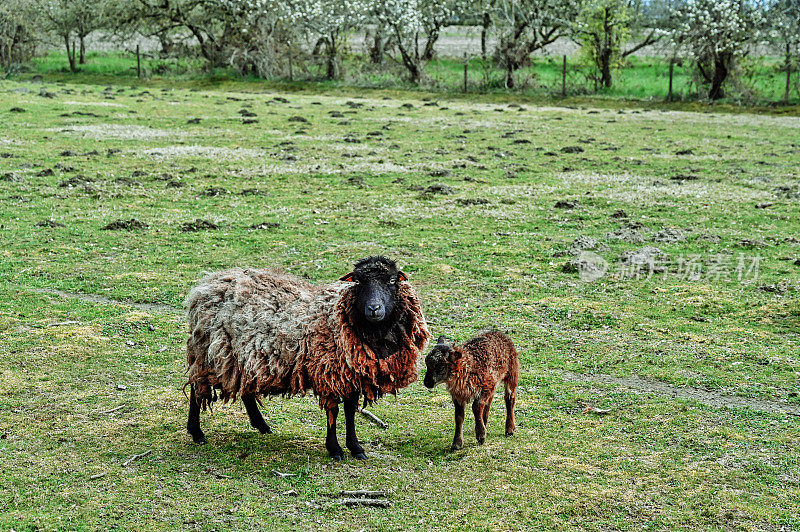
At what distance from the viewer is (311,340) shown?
27.6 feet

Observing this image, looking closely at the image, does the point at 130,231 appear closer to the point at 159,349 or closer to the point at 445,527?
the point at 159,349

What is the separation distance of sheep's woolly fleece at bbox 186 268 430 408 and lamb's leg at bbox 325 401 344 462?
6 centimetres

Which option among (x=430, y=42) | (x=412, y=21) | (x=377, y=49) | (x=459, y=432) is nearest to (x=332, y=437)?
(x=459, y=432)

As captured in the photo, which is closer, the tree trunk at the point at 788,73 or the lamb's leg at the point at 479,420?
the lamb's leg at the point at 479,420

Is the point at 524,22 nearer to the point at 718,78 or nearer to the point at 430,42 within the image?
the point at 430,42

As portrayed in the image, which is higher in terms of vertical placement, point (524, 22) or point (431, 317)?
point (524, 22)

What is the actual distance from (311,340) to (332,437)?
993 millimetres

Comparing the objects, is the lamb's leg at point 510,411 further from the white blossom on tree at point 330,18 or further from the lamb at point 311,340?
the white blossom on tree at point 330,18

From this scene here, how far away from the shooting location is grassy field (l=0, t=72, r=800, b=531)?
7637mm

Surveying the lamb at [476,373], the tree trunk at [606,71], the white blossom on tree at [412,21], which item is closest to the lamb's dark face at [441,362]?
the lamb at [476,373]

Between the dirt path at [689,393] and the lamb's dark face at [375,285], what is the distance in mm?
3476

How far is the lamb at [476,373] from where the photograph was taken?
8422 mm

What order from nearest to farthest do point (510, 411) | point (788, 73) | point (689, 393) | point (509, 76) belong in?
1. point (510, 411)
2. point (689, 393)
3. point (788, 73)
4. point (509, 76)

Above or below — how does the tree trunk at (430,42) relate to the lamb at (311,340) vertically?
above
